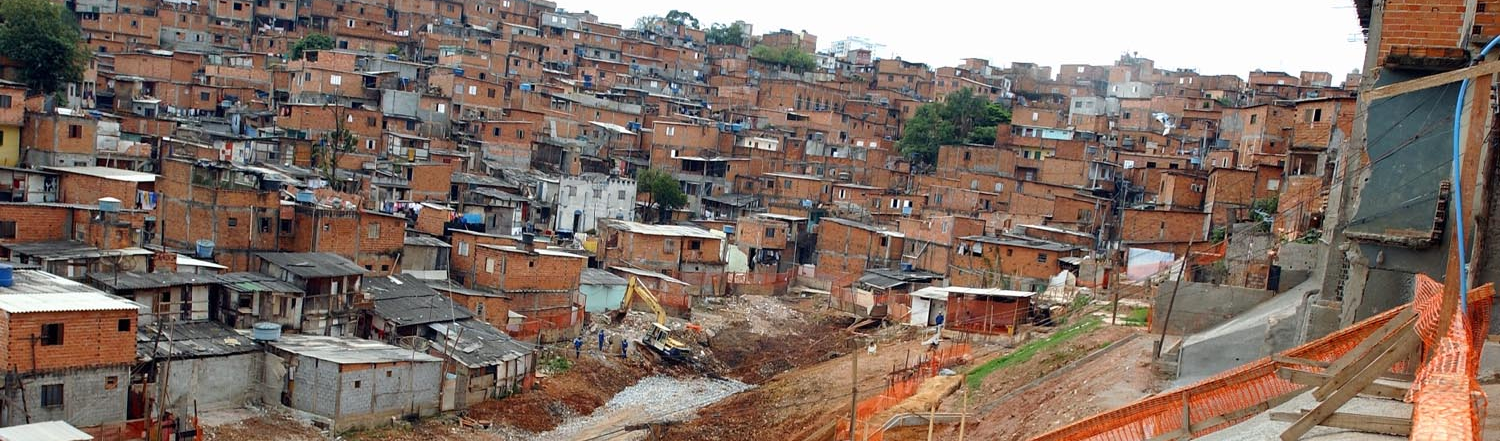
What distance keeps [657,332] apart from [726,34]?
7040cm

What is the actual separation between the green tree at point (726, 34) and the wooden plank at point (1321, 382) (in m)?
92.0

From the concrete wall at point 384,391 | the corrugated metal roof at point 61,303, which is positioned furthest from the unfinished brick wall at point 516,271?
the corrugated metal roof at point 61,303

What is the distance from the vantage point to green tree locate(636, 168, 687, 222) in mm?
55469

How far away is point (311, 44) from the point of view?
2677 inches

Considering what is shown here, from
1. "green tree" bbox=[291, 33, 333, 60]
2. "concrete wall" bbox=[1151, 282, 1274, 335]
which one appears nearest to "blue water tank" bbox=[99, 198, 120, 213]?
"concrete wall" bbox=[1151, 282, 1274, 335]

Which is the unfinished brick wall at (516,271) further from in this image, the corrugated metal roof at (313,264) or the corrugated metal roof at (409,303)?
the corrugated metal roof at (313,264)

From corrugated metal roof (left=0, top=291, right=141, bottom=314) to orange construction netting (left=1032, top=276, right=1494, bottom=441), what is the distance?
52.9ft

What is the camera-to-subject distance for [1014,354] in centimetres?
2791

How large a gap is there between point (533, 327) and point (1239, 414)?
26.0m

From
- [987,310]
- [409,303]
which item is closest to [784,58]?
[987,310]

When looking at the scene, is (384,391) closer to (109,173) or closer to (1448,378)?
(109,173)

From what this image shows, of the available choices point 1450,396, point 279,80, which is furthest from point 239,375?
point 279,80

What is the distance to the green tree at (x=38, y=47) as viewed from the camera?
48562 mm

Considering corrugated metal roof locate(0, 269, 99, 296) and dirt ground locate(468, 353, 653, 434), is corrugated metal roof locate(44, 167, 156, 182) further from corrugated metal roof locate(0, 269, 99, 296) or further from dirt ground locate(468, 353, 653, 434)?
dirt ground locate(468, 353, 653, 434)
